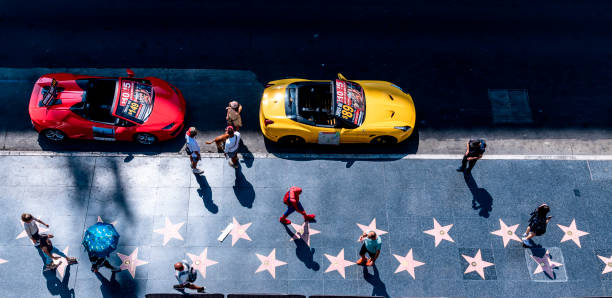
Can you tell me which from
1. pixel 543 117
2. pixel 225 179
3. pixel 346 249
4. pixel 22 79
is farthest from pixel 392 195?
pixel 22 79

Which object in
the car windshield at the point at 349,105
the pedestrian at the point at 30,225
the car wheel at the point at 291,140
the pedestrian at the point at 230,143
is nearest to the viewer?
the pedestrian at the point at 30,225

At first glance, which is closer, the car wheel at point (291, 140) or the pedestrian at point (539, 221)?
the pedestrian at point (539, 221)

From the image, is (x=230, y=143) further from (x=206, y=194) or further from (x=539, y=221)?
(x=539, y=221)

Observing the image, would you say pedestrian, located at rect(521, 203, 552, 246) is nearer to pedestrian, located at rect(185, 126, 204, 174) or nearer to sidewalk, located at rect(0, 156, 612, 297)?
sidewalk, located at rect(0, 156, 612, 297)

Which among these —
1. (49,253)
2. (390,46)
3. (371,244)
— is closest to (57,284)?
(49,253)

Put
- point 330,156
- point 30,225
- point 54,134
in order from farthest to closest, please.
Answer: point 330,156 < point 54,134 < point 30,225

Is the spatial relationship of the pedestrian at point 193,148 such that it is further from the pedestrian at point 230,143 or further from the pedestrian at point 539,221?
the pedestrian at point 539,221

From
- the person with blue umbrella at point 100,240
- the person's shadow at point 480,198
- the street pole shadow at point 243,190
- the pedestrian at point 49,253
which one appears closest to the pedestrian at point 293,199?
the street pole shadow at point 243,190
